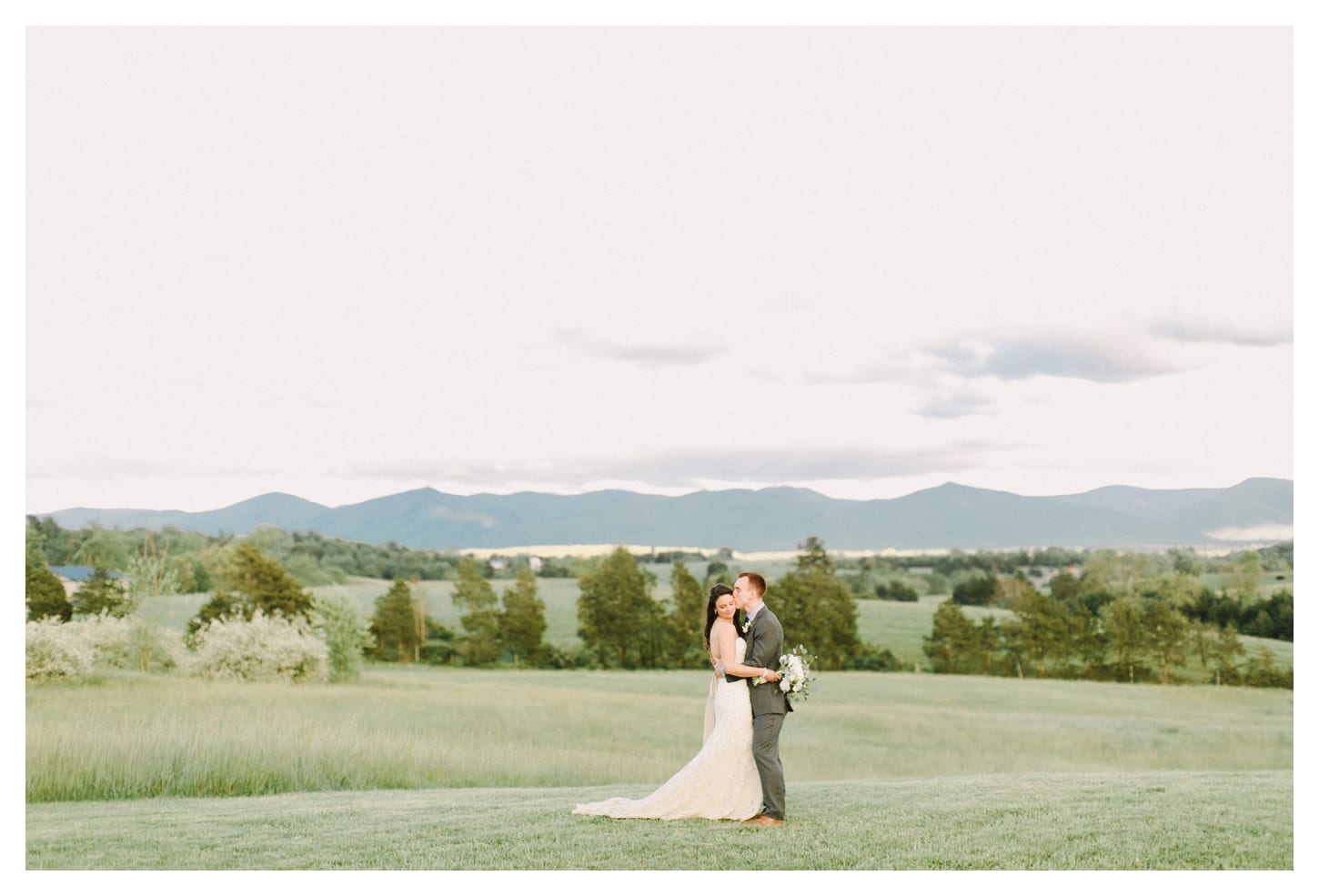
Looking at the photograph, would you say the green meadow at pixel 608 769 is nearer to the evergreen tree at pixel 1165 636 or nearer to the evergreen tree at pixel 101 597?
the evergreen tree at pixel 1165 636

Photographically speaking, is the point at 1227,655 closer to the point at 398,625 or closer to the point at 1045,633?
the point at 1045,633

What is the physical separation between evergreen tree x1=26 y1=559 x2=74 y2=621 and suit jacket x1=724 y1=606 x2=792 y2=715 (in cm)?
2073

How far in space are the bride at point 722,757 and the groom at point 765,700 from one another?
0.30 feet

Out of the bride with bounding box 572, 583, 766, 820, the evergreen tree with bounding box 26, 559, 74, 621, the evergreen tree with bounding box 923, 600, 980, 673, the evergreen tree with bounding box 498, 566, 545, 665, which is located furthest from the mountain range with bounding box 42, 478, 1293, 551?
the bride with bounding box 572, 583, 766, 820

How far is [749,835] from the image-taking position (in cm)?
1022

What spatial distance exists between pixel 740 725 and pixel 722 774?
1.76 feet

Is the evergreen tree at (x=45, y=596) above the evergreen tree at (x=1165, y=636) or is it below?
above

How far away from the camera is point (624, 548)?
31172 millimetres

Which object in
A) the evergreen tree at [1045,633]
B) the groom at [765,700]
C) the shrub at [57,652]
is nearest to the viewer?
the groom at [765,700]

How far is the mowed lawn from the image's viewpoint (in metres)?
10.3

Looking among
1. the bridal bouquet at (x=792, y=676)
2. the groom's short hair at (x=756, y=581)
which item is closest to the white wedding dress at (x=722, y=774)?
the bridal bouquet at (x=792, y=676)

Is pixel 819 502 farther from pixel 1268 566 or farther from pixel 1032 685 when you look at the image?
pixel 1268 566

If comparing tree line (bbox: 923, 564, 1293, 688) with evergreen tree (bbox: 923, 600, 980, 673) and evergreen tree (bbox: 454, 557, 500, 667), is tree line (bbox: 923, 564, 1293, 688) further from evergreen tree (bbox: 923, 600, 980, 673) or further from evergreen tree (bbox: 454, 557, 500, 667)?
evergreen tree (bbox: 454, 557, 500, 667)

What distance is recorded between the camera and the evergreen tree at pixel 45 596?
24.9 meters
